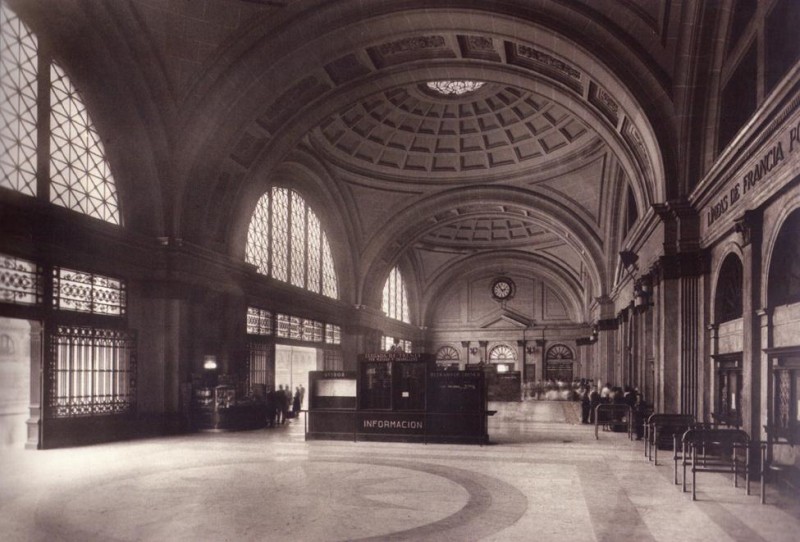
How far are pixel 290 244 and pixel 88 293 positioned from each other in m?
10.7

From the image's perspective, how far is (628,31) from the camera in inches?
530

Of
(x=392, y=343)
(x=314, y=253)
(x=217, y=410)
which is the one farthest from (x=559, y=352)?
(x=217, y=410)

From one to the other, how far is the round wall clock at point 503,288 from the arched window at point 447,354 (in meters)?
4.78

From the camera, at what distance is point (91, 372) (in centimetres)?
1415

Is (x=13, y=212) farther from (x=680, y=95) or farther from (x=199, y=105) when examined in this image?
(x=680, y=95)

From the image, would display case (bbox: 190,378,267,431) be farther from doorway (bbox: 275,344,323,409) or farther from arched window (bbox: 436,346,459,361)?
arched window (bbox: 436,346,459,361)

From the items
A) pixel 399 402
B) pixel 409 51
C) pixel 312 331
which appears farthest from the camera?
pixel 312 331

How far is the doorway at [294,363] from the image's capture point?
2484 centimetres

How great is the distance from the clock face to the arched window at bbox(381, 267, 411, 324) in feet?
23.8

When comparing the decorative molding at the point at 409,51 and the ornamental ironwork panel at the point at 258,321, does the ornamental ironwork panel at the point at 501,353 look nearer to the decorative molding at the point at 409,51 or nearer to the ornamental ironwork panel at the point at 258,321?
the ornamental ironwork panel at the point at 258,321

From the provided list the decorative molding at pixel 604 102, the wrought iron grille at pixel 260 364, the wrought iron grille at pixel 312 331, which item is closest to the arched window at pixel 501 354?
Answer: the wrought iron grille at pixel 312 331

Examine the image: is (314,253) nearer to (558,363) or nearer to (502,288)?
(502,288)

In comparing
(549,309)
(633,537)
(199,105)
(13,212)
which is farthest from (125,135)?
(549,309)

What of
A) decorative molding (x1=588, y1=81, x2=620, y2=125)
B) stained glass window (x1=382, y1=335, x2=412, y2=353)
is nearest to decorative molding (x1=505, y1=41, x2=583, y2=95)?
decorative molding (x1=588, y1=81, x2=620, y2=125)
